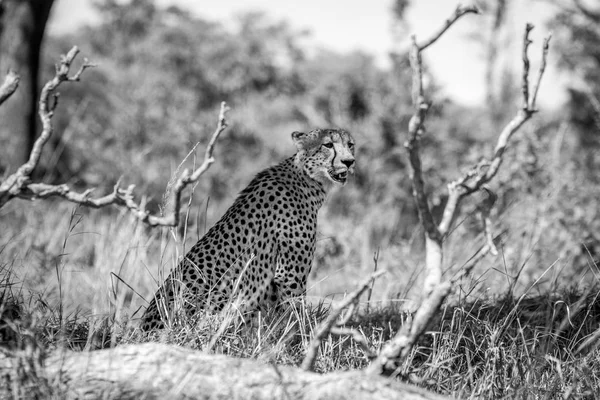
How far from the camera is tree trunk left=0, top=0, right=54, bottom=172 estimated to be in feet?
23.5

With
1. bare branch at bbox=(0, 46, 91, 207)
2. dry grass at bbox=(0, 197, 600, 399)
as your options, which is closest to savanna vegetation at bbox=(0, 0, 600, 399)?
dry grass at bbox=(0, 197, 600, 399)

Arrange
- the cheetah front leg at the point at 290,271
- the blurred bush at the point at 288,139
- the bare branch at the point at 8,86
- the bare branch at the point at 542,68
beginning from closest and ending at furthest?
the bare branch at the point at 542,68, the bare branch at the point at 8,86, the cheetah front leg at the point at 290,271, the blurred bush at the point at 288,139

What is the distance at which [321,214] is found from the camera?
24.9 feet

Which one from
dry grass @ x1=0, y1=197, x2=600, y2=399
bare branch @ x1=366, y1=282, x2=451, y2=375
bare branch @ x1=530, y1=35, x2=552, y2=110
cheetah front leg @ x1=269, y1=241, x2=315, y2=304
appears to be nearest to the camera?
bare branch @ x1=366, y1=282, x2=451, y2=375

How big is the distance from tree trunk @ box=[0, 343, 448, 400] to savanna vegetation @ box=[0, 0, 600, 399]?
3 centimetres

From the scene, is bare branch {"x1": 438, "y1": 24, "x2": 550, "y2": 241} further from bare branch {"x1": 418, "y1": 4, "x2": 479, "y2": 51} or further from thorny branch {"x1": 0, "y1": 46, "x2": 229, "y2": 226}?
thorny branch {"x1": 0, "y1": 46, "x2": 229, "y2": 226}

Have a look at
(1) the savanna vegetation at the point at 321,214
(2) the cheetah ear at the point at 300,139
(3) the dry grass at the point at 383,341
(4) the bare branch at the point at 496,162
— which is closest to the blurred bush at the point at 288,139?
(1) the savanna vegetation at the point at 321,214

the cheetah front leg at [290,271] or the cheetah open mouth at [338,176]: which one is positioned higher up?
the cheetah open mouth at [338,176]

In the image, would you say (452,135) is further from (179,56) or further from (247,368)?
(247,368)

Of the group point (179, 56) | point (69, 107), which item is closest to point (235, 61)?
point (179, 56)

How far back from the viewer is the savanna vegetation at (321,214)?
2.84 m

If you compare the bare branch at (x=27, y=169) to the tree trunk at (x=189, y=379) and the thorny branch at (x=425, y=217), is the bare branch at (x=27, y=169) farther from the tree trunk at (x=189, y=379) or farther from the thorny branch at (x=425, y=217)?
the thorny branch at (x=425, y=217)

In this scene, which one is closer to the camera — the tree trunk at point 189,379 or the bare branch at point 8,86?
the tree trunk at point 189,379

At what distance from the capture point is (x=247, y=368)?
2.10 meters
